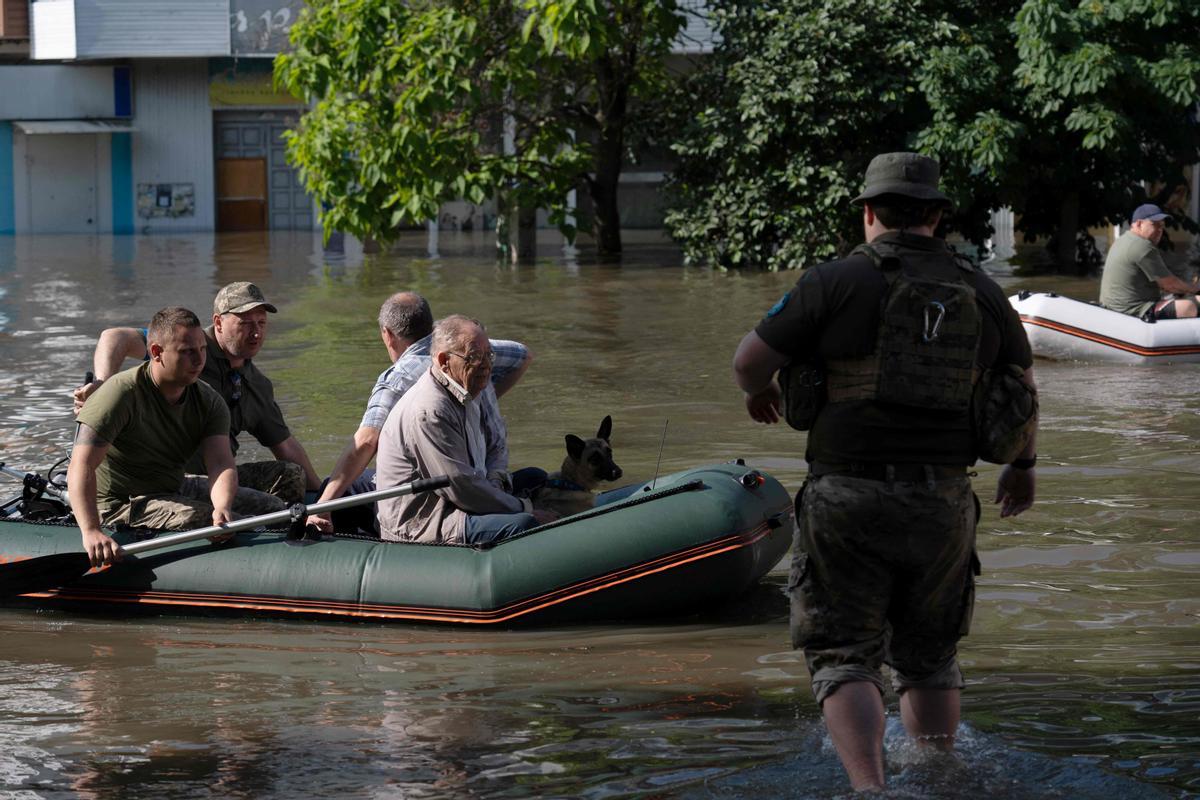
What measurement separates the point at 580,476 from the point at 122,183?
28.8 metres

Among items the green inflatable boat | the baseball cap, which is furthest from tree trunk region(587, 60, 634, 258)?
the green inflatable boat

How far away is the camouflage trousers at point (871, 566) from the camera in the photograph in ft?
12.8

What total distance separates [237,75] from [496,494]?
2837 centimetres

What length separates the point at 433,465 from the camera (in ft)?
19.7

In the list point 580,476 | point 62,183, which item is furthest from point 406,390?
point 62,183

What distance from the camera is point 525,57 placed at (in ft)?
66.3

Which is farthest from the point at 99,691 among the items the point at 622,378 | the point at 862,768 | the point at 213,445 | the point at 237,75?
the point at 237,75

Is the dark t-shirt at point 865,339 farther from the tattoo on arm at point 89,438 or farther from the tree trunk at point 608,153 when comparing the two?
the tree trunk at point 608,153

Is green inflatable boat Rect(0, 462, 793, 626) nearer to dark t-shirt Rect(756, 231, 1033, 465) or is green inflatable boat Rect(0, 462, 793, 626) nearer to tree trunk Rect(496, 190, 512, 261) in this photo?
dark t-shirt Rect(756, 231, 1033, 465)

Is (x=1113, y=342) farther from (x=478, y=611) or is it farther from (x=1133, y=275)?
(x=478, y=611)

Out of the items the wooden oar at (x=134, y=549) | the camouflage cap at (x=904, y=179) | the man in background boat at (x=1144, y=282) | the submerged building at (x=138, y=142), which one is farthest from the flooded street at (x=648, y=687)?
the submerged building at (x=138, y=142)

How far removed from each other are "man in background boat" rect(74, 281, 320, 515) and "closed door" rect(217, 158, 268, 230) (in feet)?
88.5

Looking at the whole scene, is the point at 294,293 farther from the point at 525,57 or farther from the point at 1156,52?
the point at 1156,52

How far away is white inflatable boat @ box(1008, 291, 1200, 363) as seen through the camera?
489 inches
